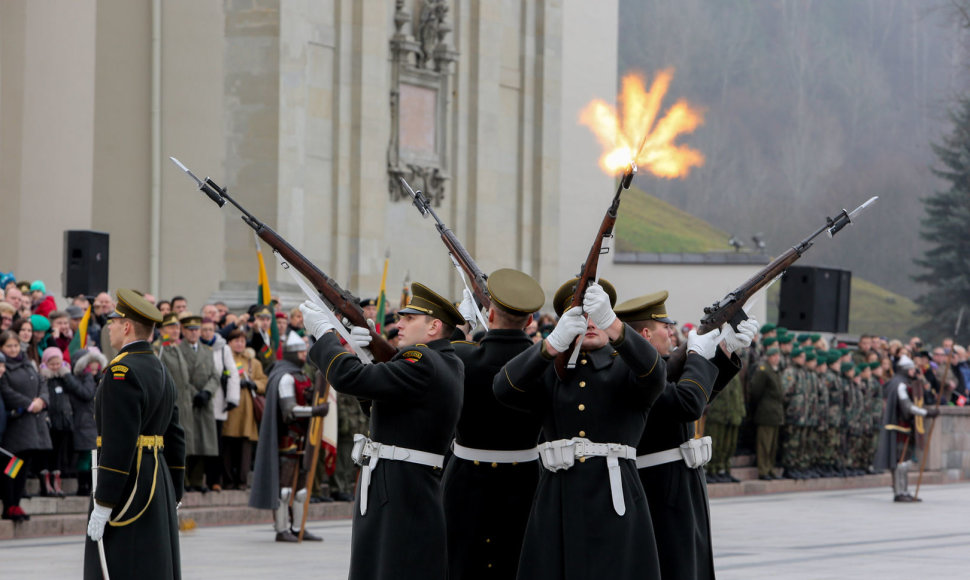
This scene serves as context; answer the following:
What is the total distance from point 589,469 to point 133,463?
2383mm

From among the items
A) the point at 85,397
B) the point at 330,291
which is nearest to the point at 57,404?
the point at 85,397

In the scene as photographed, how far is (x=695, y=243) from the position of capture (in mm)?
76250

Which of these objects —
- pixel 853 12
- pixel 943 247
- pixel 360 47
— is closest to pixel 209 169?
pixel 360 47

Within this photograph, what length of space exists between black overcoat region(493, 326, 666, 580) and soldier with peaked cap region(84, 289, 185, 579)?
1.95m

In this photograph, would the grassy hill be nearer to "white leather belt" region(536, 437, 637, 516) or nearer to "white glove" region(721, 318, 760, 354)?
"white glove" region(721, 318, 760, 354)

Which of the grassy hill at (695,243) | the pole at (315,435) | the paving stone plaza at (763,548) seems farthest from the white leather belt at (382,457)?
the grassy hill at (695,243)

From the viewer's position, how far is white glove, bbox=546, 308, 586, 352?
272 inches

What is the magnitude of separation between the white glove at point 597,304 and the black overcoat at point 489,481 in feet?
3.66

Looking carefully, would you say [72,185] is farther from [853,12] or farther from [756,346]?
[853,12]

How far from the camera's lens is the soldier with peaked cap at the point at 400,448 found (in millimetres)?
7461

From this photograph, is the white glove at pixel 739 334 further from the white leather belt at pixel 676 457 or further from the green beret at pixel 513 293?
the green beret at pixel 513 293

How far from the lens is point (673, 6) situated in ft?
295

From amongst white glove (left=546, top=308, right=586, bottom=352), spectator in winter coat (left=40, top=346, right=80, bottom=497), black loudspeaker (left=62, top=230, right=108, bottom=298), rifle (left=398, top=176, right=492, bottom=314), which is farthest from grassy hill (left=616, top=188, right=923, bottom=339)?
white glove (left=546, top=308, right=586, bottom=352)

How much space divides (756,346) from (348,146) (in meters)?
6.78
